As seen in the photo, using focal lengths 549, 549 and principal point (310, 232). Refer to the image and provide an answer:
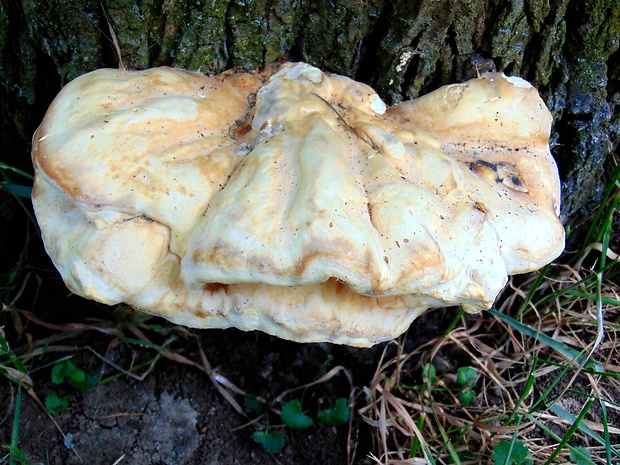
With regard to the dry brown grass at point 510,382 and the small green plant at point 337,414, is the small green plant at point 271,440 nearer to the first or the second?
the small green plant at point 337,414

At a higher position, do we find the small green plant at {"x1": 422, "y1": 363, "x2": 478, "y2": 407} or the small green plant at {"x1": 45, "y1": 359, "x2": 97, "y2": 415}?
the small green plant at {"x1": 422, "y1": 363, "x2": 478, "y2": 407}

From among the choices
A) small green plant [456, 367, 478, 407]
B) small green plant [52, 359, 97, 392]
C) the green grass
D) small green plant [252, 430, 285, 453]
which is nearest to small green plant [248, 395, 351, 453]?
small green plant [252, 430, 285, 453]

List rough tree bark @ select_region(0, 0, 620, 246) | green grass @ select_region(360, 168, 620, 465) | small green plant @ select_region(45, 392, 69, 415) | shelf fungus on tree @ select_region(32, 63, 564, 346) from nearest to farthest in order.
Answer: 1. shelf fungus on tree @ select_region(32, 63, 564, 346)
2. rough tree bark @ select_region(0, 0, 620, 246)
3. green grass @ select_region(360, 168, 620, 465)
4. small green plant @ select_region(45, 392, 69, 415)

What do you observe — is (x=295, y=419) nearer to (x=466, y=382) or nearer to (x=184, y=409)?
(x=184, y=409)

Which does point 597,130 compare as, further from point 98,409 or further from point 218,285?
point 98,409

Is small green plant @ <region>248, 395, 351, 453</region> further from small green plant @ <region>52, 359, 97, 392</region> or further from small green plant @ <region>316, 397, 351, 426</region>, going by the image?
small green plant @ <region>52, 359, 97, 392</region>

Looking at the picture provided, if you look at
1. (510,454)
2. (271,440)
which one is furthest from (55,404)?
(510,454)
